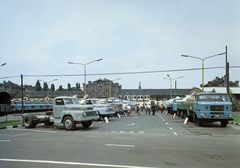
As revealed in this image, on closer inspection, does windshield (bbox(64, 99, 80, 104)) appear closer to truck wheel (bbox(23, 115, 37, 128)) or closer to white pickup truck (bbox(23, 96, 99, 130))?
white pickup truck (bbox(23, 96, 99, 130))

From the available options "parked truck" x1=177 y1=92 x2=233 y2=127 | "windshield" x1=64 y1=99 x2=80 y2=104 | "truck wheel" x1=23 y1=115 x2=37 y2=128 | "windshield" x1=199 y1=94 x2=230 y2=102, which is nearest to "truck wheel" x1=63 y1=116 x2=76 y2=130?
"windshield" x1=64 y1=99 x2=80 y2=104

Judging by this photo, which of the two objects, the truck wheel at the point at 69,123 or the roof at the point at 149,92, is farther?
the roof at the point at 149,92

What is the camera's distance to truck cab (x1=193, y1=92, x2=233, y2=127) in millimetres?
16422

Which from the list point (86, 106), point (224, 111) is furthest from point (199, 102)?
point (86, 106)

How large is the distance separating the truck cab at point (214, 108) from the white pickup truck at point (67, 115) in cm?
779

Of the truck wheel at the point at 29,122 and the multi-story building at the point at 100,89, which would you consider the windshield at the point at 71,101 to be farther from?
the multi-story building at the point at 100,89

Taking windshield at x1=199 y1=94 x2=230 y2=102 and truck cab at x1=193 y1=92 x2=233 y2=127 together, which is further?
windshield at x1=199 y1=94 x2=230 y2=102

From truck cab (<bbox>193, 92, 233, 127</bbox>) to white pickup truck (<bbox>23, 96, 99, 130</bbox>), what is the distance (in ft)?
25.5

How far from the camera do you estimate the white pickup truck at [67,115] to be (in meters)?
14.9

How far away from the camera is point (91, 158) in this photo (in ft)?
23.1

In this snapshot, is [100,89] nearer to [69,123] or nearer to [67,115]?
[67,115]

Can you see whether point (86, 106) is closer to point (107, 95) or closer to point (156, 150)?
point (156, 150)

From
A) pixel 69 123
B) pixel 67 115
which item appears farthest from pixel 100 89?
pixel 69 123

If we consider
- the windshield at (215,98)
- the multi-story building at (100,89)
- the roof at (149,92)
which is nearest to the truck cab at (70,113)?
the windshield at (215,98)
